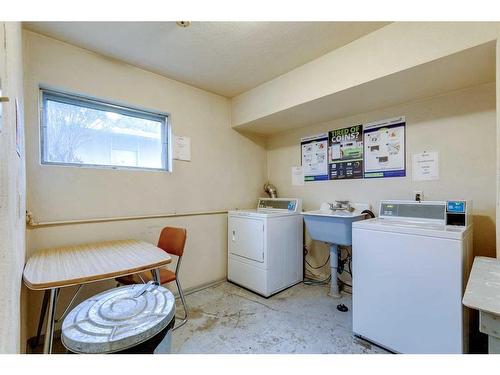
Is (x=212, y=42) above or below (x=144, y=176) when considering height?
above

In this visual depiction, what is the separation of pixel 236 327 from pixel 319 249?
1440 millimetres

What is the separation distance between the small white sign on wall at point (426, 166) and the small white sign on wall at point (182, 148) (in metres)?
2.35

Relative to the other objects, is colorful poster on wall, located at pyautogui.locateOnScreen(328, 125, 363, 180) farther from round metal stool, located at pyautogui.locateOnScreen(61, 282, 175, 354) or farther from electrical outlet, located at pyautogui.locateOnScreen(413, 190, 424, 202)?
round metal stool, located at pyautogui.locateOnScreen(61, 282, 175, 354)

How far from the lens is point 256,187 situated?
3.38 meters

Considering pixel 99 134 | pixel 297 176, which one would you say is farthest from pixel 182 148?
pixel 297 176

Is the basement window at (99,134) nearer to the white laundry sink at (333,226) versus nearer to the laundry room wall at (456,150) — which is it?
the white laundry sink at (333,226)

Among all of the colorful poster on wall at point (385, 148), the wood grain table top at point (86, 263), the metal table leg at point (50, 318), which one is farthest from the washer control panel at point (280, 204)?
the metal table leg at point (50, 318)

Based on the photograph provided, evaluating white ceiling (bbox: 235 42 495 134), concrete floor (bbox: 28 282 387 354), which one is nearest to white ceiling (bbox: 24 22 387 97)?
white ceiling (bbox: 235 42 495 134)

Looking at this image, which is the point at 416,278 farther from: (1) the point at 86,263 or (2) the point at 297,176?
(1) the point at 86,263

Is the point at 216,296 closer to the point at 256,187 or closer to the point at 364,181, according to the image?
the point at 256,187

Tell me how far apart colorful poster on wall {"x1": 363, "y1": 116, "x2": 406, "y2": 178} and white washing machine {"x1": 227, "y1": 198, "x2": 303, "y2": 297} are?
929mm

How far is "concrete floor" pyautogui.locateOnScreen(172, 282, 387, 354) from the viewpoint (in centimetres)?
171

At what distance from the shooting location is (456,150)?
197 cm

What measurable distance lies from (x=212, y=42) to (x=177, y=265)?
198 centimetres
